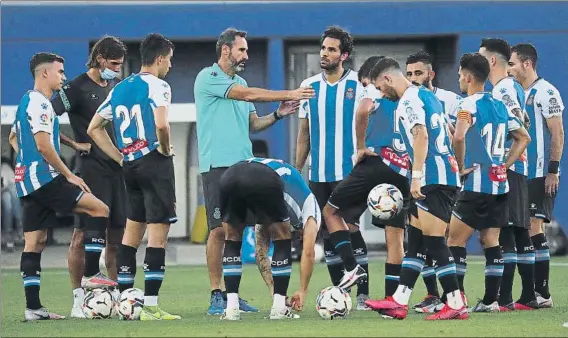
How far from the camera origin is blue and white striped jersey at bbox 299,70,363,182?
36.8ft

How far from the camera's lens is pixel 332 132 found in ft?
37.0

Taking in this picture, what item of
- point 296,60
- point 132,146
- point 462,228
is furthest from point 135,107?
point 296,60

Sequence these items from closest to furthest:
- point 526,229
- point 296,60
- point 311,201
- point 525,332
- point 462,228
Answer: point 525,332, point 311,201, point 462,228, point 526,229, point 296,60

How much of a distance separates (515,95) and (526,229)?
3.86 ft

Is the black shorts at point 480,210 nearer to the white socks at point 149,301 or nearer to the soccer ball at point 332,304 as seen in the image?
the soccer ball at point 332,304

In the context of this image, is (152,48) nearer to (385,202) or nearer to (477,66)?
(385,202)

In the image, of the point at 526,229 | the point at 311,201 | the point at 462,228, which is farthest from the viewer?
the point at 526,229

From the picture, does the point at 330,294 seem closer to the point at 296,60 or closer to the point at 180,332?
the point at 180,332

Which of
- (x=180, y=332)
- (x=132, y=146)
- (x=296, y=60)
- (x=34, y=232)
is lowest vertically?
(x=180, y=332)

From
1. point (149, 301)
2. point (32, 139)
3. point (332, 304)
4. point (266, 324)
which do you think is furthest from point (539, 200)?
point (32, 139)

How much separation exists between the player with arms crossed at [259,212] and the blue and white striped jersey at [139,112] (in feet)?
2.77

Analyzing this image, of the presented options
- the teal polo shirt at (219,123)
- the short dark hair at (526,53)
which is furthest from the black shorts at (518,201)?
the teal polo shirt at (219,123)

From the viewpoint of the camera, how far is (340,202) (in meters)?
10.6

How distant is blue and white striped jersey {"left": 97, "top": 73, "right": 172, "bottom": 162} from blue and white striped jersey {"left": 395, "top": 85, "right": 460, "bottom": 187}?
1.84 metres
